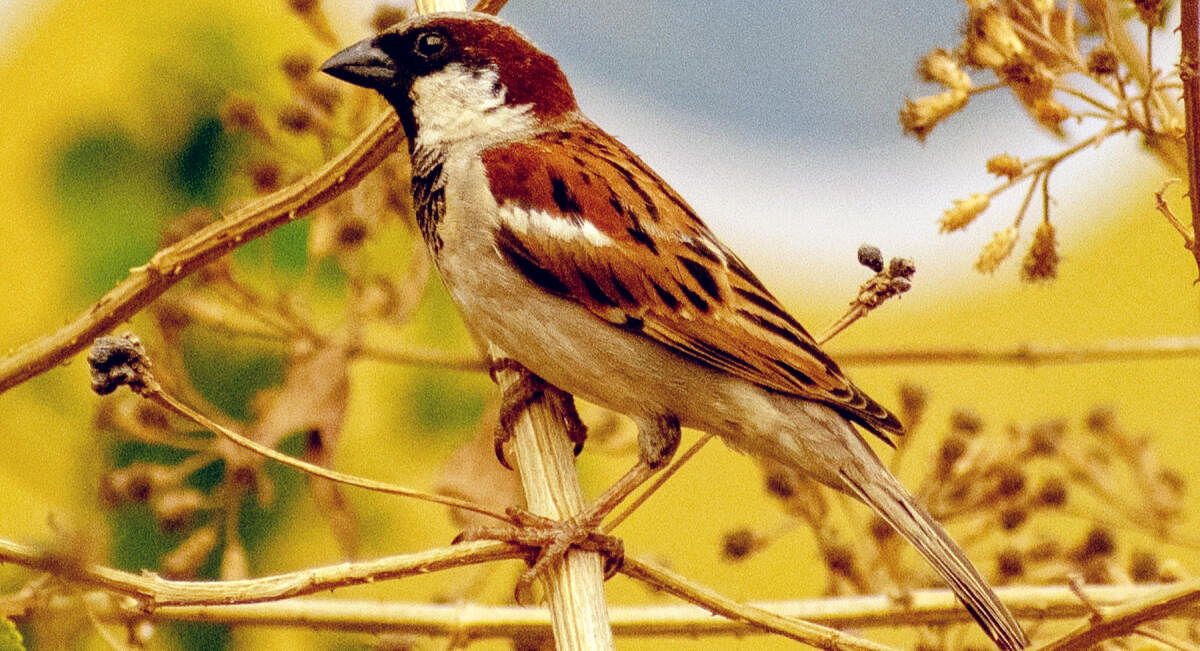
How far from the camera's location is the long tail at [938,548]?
1226mm

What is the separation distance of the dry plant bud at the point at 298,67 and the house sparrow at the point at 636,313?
0.30ft

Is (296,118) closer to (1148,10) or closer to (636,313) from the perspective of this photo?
(636,313)

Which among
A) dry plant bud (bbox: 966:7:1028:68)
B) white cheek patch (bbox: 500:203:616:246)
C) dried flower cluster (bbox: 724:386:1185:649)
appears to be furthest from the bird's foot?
dry plant bud (bbox: 966:7:1028:68)

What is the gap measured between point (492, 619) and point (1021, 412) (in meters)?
1.37

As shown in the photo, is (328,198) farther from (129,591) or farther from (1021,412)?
(1021,412)

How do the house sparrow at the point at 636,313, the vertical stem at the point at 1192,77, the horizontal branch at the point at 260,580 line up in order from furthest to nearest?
the house sparrow at the point at 636,313 → the vertical stem at the point at 1192,77 → the horizontal branch at the point at 260,580

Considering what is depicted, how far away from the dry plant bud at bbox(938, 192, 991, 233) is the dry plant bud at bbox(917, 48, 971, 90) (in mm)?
151

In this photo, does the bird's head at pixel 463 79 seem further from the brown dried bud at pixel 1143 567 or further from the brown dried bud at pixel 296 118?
the brown dried bud at pixel 1143 567

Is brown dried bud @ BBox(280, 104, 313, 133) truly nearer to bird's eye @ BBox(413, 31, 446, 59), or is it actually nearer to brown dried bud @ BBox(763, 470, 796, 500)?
bird's eye @ BBox(413, 31, 446, 59)

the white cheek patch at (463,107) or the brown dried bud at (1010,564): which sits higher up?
the white cheek patch at (463,107)

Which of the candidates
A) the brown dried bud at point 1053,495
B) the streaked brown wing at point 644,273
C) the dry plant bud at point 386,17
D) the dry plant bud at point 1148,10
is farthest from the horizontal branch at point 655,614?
the dry plant bud at point 386,17

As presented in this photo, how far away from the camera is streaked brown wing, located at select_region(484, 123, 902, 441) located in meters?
1.46

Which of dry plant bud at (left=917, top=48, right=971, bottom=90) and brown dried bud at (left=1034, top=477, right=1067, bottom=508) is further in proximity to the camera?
brown dried bud at (left=1034, top=477, right=1067, bottom=508)

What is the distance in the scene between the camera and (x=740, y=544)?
1636mm
